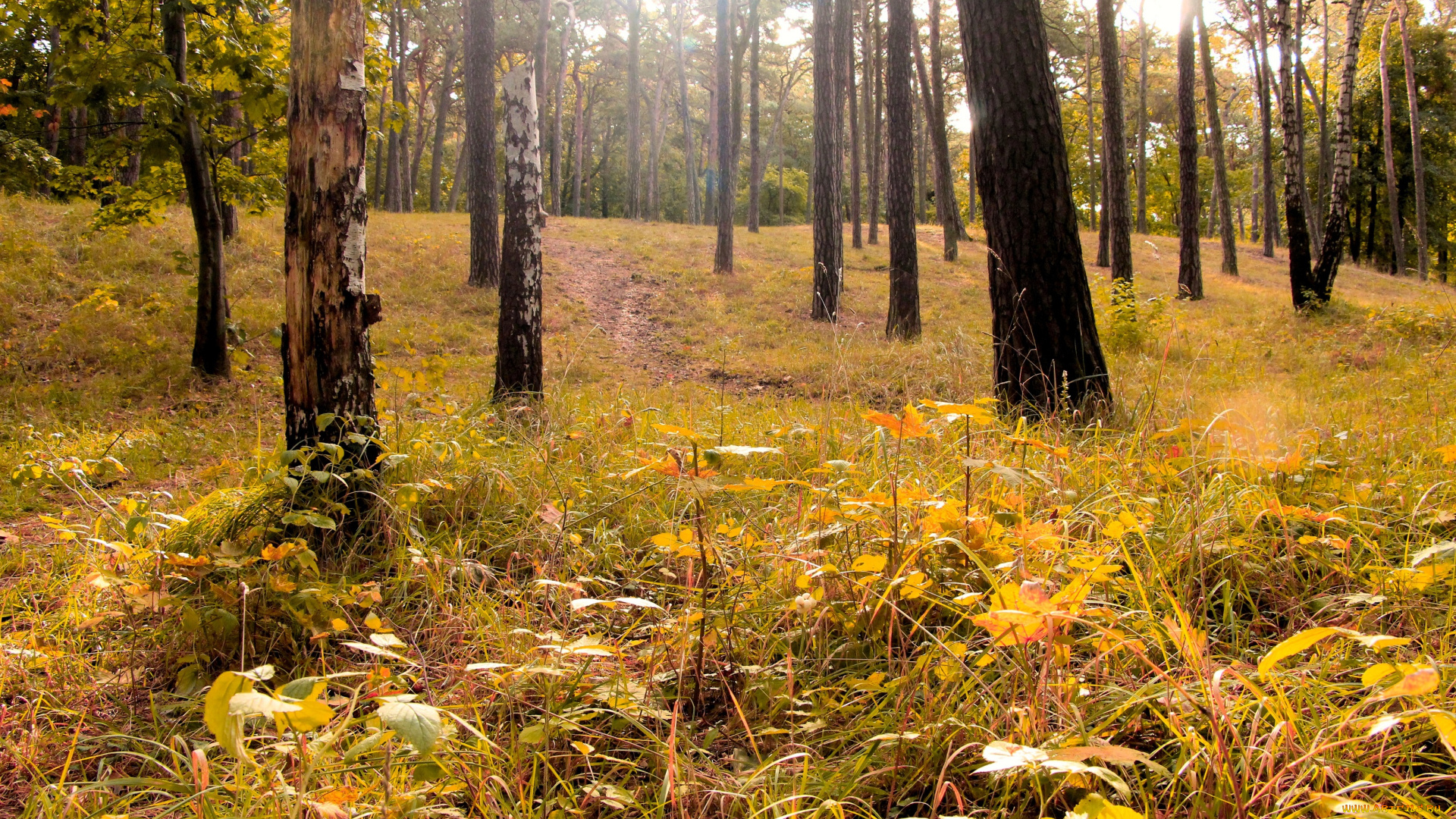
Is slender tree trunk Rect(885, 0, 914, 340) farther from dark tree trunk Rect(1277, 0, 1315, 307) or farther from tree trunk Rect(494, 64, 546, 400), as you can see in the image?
tree trunk Rect(494, 64, 546, 400)

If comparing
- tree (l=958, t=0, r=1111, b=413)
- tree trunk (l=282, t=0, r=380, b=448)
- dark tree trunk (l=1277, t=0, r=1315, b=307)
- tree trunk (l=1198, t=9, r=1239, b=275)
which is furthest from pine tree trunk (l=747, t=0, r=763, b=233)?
tree trunk (l=282, t=0, r=380, b=448)

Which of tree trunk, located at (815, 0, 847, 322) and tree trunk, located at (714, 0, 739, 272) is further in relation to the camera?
tree trunk, located at (714, 0, 739, 272)

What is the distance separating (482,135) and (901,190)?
663 cm

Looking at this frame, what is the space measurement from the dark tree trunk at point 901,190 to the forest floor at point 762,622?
6.23m

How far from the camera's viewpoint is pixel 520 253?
6.44m

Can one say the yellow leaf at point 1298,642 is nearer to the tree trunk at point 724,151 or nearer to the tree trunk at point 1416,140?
the tree trunk at point 724,151

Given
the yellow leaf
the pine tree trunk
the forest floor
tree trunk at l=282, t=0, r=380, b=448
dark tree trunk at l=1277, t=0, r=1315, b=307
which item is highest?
the pine tree trunk

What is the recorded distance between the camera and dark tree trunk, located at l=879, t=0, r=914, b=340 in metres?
11.0

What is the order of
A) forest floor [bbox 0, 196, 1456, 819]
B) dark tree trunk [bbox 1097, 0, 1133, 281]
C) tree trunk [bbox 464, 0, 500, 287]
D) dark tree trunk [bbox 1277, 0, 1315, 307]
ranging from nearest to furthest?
forest floor [bbox 0, 196, 1456, 819]
tree trunk [bbox 464, 0, 500, 287]
dark tree trunk [bbox 1277, 0, 1315, 307]
dark tree trunk [bbox 1097, 0, 1133, 281]

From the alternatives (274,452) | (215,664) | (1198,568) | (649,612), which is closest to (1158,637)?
(1198,568)

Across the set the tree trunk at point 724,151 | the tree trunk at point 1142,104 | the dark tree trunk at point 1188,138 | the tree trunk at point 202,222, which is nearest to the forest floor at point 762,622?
the tree trunk at point 202,222

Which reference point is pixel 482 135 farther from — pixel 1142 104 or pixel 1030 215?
pixel 1142 104

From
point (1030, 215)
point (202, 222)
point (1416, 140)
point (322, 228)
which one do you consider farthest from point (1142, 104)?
point (322, 228)

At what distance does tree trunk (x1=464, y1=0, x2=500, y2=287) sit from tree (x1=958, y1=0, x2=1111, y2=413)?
834cm
